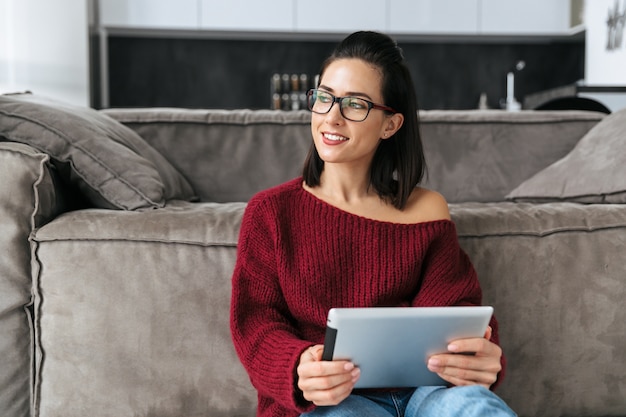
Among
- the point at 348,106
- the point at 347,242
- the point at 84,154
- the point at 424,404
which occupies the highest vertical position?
the point at 348,106

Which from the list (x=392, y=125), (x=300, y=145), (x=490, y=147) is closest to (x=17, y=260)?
(x=392, y=125)

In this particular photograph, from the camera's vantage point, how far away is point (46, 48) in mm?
4129

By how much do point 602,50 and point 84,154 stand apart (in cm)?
359

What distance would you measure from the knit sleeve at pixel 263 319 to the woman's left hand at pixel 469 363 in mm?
199

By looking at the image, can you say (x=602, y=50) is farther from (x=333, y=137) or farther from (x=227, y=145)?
(x=333, y=137)

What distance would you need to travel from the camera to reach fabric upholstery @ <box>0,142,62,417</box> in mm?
1364

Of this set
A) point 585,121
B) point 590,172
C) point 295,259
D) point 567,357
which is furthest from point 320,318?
point 585,121

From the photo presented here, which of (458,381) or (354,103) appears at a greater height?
(354,103)

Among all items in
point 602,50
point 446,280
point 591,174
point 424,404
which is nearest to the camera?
point 424,404

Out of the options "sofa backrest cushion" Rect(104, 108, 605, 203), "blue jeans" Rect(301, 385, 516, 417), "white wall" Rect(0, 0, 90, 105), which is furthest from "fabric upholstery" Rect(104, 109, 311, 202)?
"white wall" Rect(0, 0, 90, 105)

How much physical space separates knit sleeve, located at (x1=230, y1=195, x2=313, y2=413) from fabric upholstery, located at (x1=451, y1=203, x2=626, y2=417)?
1.43 feet

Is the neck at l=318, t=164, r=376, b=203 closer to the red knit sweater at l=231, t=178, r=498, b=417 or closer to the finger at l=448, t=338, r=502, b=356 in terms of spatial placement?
the red knit sweater at l=231, t=178, r=498, b=417

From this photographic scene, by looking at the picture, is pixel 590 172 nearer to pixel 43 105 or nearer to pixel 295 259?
pixel 295 259

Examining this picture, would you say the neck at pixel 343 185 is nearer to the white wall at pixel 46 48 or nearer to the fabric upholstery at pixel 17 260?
the fabric upholstery at pixel 17 260
